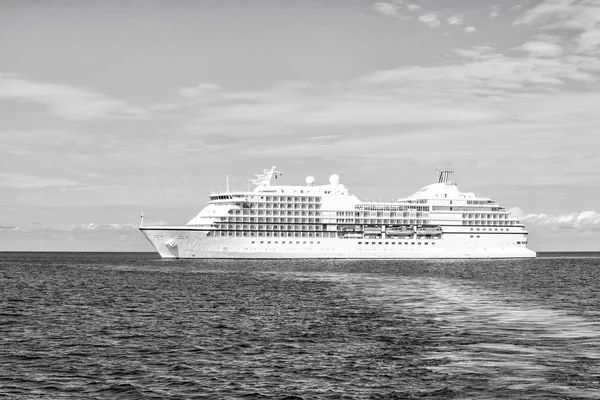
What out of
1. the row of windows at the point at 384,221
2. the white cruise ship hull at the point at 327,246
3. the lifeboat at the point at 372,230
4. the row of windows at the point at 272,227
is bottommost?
the white cruise ship hull at the point at 327,246

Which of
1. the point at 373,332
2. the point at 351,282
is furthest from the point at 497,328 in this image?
the point at 351,282

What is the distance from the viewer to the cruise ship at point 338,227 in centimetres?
12375

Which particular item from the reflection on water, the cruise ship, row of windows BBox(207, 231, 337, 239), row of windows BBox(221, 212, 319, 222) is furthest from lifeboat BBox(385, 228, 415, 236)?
the reflection on water

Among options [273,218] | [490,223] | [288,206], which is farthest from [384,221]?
[490,223]

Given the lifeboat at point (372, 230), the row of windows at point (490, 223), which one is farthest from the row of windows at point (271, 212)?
the row of windows at point (490, 223)

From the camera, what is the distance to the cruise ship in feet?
406

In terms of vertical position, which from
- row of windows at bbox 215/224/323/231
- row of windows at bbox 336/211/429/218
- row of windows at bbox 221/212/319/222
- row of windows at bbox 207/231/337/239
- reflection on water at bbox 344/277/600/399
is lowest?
reflection on water at bbox 344/277/600/399

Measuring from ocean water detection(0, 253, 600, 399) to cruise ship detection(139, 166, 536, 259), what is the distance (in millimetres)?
67104

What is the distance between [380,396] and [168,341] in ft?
43.8

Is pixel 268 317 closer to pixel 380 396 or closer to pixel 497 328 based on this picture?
pixel 497 328

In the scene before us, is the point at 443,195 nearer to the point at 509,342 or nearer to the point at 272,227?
the point at 272,227

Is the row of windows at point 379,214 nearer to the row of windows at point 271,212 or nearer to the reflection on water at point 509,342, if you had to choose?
the row of windows at point 271,212

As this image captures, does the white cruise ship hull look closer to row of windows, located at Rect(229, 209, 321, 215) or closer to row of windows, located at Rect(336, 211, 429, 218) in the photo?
row of windows, located at Rect(336, 211, 429, 218)

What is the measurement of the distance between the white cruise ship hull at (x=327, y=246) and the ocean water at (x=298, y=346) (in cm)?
6577
